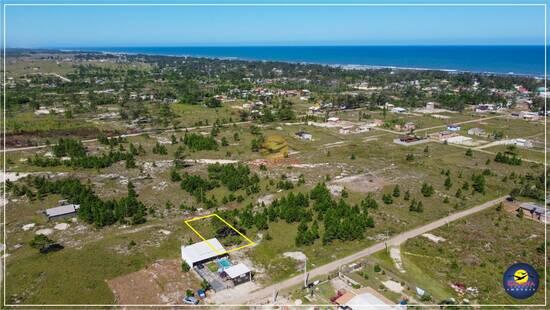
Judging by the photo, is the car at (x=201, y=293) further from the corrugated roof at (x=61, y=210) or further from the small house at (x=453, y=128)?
the small house at (x=453, y=128)

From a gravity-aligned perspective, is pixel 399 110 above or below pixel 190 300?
above

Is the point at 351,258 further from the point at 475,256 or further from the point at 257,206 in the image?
the point at 257,206

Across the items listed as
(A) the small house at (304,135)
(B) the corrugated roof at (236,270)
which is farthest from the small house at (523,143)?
(B) the corrugated roof at (236,270)

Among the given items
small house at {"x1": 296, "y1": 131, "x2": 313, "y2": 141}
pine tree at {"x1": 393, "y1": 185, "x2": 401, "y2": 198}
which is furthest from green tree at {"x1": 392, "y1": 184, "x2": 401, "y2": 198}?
small house at {"x1": 296, "y1": 131, "x2": 313, "y2": 141}

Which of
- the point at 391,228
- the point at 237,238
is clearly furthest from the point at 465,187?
the point at 237,238

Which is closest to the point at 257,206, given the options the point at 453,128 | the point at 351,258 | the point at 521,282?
the point at 351,258

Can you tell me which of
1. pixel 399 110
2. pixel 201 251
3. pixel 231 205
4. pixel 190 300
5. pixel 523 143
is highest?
pixel 399 110
